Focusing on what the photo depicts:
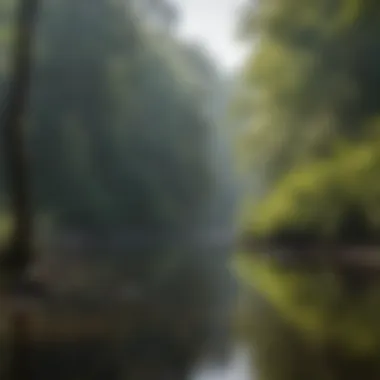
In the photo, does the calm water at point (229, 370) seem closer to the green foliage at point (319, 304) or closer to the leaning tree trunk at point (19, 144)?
the green foliage at point (319, 304)

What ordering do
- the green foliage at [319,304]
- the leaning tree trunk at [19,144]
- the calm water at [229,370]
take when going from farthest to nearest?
the leaning tree trunk at [19,144], the green foliage at [319,304], the calm water at [229,370]

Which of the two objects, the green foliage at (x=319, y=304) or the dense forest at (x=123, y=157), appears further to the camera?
the dense forest at (x=123, y=157)

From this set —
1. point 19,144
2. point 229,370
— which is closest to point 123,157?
point 19,144

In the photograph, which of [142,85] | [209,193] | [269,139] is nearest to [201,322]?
[209,193]

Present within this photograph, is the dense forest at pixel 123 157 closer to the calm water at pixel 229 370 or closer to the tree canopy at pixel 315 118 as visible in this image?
the tree canopy at pixel 315 118

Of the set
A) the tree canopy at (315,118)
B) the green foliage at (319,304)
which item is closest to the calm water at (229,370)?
the green foliage at (319,304)

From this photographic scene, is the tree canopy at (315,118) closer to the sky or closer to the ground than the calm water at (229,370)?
closer to the sky

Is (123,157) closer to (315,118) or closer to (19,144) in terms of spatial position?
(19,144)

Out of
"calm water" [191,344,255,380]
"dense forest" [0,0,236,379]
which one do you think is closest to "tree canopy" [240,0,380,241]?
"dense forest" [0,0,236,379]

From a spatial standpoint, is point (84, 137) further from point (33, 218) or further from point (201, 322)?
point (201, 322)

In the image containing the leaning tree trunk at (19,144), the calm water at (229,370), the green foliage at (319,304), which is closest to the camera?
the calm water at (229,370)

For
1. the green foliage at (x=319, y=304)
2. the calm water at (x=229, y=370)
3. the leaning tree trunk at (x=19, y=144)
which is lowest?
the calm water at (x=229, y=370)

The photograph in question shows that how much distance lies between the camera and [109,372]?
725 mm

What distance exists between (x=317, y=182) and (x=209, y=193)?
184 mm
